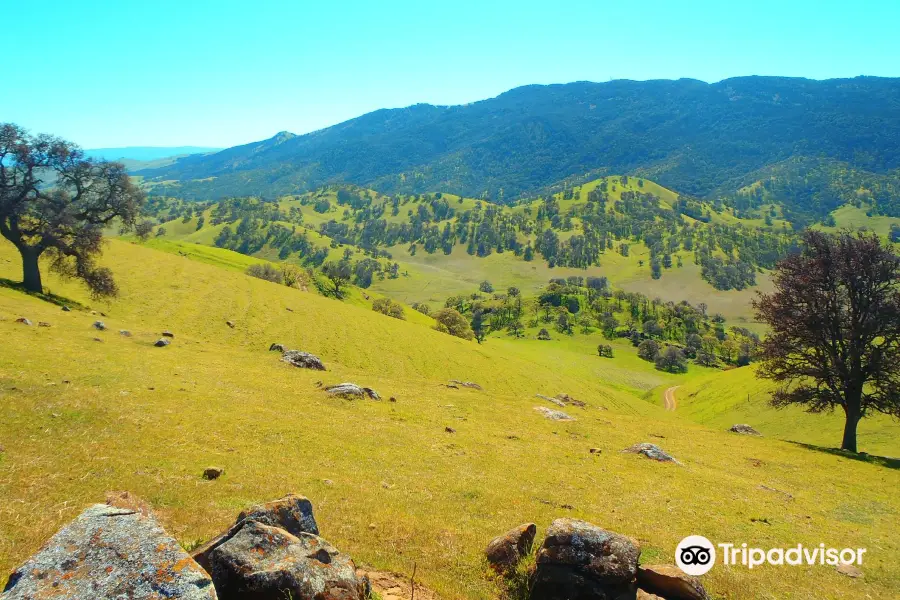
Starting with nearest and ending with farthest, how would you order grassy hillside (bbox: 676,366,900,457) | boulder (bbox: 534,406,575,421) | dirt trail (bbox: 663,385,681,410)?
boulder (bbox: 534,406,575,421) < grassy hillside (bbox: 676,366,900,457) < dirt trail (bbox: 663,385,681,410)

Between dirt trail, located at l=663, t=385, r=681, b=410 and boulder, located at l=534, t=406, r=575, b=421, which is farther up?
boulder, located at l=534, t=406, r=575, b=421

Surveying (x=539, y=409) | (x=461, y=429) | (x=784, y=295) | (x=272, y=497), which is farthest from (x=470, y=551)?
(x=784, y=295)

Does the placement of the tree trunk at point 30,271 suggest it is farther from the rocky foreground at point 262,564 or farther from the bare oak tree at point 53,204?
the rocky foreground at point 262,564

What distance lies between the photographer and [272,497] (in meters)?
16.4

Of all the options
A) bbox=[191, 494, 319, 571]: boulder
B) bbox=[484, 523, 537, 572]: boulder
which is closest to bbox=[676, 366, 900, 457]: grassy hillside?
bbox=[484, 523, 537, 572]: boulder

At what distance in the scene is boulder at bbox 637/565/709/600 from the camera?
11.0 meters

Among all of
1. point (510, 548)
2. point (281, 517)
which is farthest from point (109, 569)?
point (510, 548)

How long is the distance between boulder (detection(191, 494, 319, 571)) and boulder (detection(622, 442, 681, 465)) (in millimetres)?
23955

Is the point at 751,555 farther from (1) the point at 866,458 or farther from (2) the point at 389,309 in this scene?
(2) the point at 389,309

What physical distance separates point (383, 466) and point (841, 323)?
4499cm

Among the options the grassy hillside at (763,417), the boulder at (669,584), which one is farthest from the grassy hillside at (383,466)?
the grassy hillside at (763,417)

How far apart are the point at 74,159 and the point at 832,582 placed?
6766 centimetres

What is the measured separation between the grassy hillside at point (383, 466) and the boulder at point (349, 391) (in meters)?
0.93

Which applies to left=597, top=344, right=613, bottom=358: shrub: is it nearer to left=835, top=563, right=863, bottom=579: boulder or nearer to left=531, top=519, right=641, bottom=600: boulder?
left=835, top=563, right=863, bottom=579: boulder
